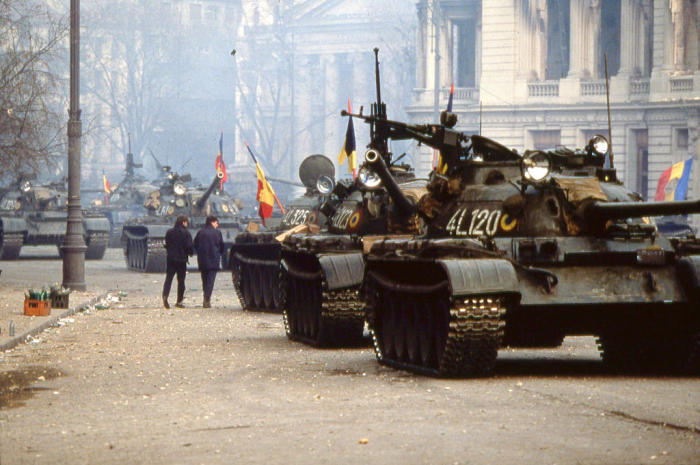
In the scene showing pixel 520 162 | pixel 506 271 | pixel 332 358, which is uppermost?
pixel 520 162

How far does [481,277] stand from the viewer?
1234cm

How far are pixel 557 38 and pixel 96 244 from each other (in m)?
24.7

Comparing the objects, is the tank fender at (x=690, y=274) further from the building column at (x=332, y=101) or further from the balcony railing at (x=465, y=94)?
the building column at (x=332, y=101)

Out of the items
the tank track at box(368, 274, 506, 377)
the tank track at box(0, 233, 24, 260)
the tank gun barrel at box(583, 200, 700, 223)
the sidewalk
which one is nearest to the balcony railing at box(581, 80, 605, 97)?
the sidewalk

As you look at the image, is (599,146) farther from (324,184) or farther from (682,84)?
(682,84)

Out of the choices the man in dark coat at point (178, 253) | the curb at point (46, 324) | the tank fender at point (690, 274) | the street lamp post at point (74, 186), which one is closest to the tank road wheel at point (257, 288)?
the man in dark coat at point (178, 253)

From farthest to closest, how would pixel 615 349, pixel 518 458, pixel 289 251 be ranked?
pixel 289 251 < pixel 615 349 < pixel 518 458

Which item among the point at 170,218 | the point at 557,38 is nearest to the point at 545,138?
the point at 557,38

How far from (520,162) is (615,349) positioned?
2071 mm

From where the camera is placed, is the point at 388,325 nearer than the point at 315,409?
No

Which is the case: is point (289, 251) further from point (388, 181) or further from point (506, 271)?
point (506, 271)

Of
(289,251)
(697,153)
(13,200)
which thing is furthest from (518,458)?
(697,153)

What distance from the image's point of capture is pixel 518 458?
8688 millimetres

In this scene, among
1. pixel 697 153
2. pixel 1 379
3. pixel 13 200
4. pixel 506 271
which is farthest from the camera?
pixel 697 153
